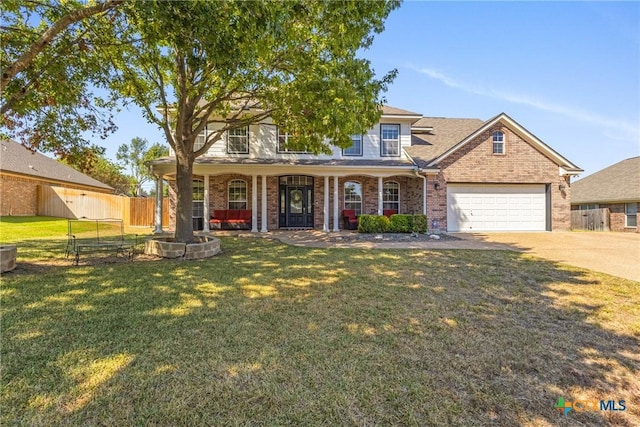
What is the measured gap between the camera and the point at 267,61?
7742mm

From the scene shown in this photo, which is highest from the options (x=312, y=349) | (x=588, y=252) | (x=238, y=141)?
(x=238, y=141)

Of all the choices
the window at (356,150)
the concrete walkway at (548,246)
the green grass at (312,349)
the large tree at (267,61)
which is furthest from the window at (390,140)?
the green grass at (312,349)

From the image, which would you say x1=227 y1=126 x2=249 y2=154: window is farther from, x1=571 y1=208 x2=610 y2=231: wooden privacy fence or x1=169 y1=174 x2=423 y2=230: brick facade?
x1=571 y1=208 x2=610 y2=231: wooden privacy fence

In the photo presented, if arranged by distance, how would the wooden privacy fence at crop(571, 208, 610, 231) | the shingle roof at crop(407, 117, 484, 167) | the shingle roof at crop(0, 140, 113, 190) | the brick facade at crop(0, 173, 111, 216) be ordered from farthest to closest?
the shingle roof at crop(0, 140, 113, 190)
the wooden privacy fence at crop(571, 208, 610, 231)
the brick facade at crop(0, 173, 111, 216)
the shingle roof at crop(407, 117, 484, 167)

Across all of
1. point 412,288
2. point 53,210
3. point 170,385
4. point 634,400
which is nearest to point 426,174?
point 412,288

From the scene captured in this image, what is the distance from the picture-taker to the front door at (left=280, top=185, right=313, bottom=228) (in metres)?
16.3

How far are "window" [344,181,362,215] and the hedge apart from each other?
8.42ft

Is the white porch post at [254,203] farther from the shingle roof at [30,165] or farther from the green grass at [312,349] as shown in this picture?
the shingle roof at [30,165]

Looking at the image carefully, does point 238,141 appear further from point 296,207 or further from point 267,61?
point 267,61

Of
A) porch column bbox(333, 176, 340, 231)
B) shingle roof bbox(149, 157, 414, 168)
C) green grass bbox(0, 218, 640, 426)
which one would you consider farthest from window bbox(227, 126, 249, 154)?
green grass bbox(0, 218, 640, 426)

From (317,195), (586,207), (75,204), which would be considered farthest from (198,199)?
(586,207)

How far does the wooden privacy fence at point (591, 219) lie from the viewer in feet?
64.5

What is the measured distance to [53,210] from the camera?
874 inches

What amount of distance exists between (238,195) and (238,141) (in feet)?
9.26
